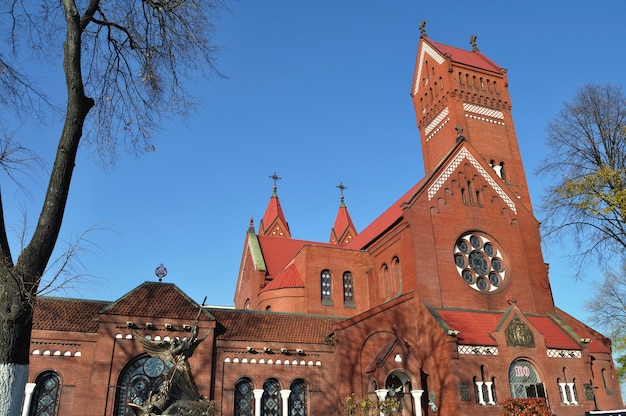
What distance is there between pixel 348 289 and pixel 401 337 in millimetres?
8833

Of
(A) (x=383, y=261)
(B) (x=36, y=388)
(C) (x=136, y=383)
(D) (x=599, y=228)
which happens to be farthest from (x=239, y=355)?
(D) (x=599, y=228)

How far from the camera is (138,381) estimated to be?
67.4 feet

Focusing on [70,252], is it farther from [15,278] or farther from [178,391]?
[178,391]

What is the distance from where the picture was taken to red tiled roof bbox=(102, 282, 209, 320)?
70.0 feet

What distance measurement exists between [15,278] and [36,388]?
15.1m

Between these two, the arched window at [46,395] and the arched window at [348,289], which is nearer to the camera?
the arched window at [46,395]

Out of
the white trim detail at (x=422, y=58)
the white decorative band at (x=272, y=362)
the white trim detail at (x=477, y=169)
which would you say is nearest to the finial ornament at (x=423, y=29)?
the white trim detail at (x=422, y=58)

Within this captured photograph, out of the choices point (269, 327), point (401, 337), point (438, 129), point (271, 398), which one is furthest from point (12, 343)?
point (438, 129)

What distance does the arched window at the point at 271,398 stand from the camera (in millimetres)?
22252

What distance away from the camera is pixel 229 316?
23734 mm

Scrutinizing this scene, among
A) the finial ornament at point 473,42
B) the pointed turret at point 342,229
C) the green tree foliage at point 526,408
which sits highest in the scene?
the finial ornament at point 473,42

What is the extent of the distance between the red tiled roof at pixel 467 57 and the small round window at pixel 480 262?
1669cm

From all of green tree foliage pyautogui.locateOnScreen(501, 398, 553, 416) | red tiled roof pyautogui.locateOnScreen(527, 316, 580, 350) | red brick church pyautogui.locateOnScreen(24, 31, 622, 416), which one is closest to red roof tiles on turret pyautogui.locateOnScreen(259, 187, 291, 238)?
red brick church pyautogui.locateOnScreen(24, 31, 622, 416)

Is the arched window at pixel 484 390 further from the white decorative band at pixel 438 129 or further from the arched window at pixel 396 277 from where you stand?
the white decorative band at pixel 438 129
